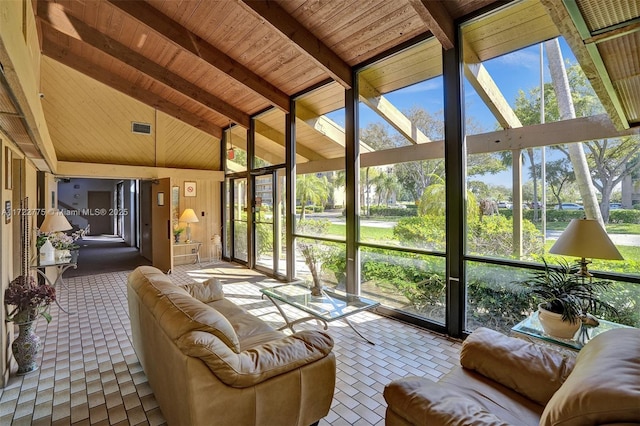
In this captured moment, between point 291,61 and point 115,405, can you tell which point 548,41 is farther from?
Answer: point 115,405

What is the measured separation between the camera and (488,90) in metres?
3.14

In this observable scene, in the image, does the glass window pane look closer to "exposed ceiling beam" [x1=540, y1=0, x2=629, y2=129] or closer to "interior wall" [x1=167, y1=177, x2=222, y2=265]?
"exposed ceiling beam" [x1=540, y1=0, x2=629, y2=129]

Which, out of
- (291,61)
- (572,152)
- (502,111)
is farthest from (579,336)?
(291,61)

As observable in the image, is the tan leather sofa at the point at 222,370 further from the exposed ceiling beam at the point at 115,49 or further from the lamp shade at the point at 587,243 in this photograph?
the exposed ceiling beam at the point at 115,49

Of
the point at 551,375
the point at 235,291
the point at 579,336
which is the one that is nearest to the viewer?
the point at 551,375

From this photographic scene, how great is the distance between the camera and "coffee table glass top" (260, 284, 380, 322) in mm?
3001

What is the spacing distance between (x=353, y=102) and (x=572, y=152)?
8.22 ft

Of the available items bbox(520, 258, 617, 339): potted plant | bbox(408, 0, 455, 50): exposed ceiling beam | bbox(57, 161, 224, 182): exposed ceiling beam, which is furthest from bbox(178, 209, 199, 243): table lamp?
bbox(520, 258, 617, 339): potted plant

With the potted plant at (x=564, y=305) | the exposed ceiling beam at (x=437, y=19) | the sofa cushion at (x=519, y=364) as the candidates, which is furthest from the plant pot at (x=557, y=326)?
the exposed ceiling beam at (x=437, y=19)

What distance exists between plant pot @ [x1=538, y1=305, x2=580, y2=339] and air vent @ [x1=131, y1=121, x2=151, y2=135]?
295 inches

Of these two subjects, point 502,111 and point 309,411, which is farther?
point 502,111

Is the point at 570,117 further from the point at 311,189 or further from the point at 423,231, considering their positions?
the point at 311,189

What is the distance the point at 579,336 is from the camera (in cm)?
212

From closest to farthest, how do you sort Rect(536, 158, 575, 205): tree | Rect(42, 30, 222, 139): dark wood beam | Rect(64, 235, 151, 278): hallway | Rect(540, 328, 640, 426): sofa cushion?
Rect(540, 328, 640, 426): sofa cushion, Rect(536, 158, 575, 205): tree, Rect(42, 30, 222, 139): dark wood beam, Rect(64, 235, 151, 278): hallway
